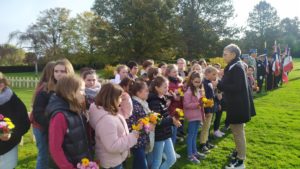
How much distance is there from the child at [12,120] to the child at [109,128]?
118cm

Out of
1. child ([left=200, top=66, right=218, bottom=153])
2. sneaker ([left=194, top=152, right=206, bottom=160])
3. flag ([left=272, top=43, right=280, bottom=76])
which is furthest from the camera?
flag ([left=272, top=43, right=280, bottom=76])

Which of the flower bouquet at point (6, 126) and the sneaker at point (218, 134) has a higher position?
the flower bouquet at point (6, 126)

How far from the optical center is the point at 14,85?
28.5 meters

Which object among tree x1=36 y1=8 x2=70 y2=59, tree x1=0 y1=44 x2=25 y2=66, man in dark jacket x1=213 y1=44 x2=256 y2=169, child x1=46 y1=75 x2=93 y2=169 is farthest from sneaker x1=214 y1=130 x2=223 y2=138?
tree x1=0 y1=44 x2=25 y2=66

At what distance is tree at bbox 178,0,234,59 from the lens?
41969 mm

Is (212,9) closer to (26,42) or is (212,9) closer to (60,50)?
(60,50)

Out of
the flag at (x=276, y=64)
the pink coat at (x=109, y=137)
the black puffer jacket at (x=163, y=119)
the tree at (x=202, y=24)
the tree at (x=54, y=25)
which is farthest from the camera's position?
the tree at (x=54, y=25)

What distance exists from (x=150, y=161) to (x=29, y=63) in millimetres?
49674

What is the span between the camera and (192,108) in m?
6.78

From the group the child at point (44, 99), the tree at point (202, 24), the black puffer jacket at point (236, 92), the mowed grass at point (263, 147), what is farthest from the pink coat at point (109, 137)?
the tree at point (202, 24)

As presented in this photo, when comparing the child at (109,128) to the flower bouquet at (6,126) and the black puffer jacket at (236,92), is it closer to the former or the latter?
the flower bouquet at (6,126)

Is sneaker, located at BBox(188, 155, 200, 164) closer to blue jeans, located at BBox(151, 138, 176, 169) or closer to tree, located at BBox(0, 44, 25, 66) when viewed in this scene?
blue jeans, located at BBox(151, 138, 176, 169)

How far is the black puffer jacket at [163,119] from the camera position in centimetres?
514

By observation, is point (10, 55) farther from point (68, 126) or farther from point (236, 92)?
point (68, 126)
